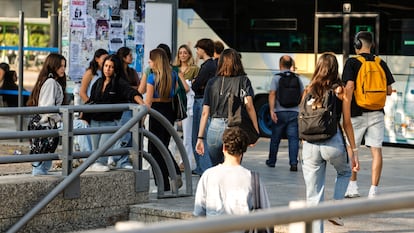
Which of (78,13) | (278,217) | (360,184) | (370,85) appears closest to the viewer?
(278,217)

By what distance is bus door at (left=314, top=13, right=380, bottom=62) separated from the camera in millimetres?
17188

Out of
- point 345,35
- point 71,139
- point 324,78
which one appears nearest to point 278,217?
point 324,78

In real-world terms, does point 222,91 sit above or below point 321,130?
above

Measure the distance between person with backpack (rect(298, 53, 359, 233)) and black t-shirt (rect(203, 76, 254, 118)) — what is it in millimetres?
1358

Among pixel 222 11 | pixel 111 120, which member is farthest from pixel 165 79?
pixel 222 11

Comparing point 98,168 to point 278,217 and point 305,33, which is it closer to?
point 278,217

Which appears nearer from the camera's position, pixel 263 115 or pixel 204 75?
pixel 204 75

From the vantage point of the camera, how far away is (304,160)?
879 centimetres

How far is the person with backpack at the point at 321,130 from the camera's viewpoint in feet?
28.5

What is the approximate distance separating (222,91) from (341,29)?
7762 mm

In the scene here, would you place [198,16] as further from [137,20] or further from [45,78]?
[45,78]

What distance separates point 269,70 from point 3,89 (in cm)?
464

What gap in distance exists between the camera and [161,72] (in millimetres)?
11125

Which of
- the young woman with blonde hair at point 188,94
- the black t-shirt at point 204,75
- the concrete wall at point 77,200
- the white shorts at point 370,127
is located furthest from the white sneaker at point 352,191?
the young woman with blonde hair at point 188,94
